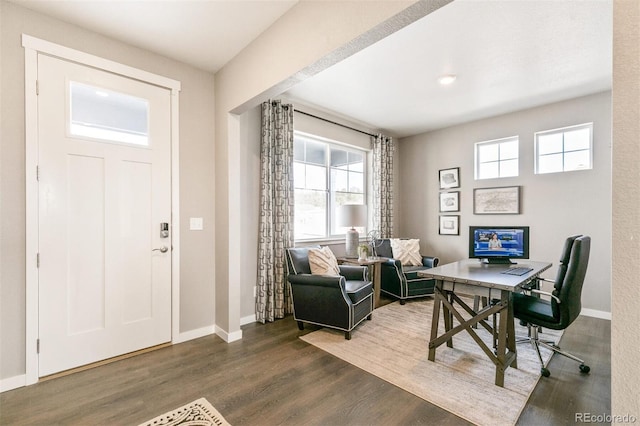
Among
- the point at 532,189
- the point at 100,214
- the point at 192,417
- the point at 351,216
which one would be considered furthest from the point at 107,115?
the point at 532,189

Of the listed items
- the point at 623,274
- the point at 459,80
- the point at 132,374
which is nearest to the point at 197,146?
the point at 132,374

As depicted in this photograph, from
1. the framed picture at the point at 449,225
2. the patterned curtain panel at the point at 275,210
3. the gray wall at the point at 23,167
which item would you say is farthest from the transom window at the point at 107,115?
the framed picture at the point at 449,225

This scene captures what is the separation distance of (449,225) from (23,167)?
5399 millimetres

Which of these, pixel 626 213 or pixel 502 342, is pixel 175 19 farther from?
pixel 502 342

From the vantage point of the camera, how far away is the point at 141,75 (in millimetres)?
2709

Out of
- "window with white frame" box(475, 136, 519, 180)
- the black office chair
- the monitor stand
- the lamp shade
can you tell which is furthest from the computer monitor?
"window with white frame" box(475, 136, 519, 180)

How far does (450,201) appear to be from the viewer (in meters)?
5.03

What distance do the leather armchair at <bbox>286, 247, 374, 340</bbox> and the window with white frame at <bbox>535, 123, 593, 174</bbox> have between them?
10.5 feet

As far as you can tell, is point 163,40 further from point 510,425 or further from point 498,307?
point 510,425

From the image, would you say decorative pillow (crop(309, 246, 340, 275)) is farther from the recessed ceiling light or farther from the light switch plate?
the recessed ceiling light

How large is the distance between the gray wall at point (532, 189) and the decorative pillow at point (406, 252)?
765 millimetres

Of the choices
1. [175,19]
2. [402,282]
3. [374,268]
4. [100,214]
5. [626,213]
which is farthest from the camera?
[402,282]

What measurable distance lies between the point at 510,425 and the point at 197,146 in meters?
3.45

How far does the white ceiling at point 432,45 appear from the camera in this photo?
2.19 m
